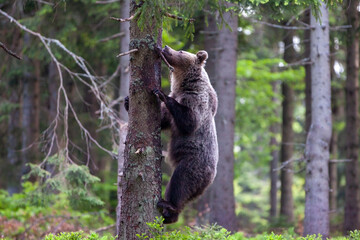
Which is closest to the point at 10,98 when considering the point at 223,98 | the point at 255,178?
the point at 223,98

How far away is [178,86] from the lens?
6.67m

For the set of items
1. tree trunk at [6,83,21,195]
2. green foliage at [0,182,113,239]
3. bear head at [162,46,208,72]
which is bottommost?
green foliage at [0,182,113,239]

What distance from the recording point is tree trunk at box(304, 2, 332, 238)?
346 inches

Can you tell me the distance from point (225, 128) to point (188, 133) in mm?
4429

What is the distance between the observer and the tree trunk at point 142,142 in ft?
16.3

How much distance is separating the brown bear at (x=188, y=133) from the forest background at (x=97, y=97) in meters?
1.08

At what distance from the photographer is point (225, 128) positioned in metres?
10.2

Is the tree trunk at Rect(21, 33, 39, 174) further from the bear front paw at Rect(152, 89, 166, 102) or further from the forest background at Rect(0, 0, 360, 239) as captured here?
the bear front paw at Rect(152, 89, 166, 102)

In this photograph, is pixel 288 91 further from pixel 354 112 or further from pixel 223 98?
pixel 223 98

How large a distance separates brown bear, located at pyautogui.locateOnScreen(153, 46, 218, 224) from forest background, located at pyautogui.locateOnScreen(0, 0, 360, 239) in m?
1.08

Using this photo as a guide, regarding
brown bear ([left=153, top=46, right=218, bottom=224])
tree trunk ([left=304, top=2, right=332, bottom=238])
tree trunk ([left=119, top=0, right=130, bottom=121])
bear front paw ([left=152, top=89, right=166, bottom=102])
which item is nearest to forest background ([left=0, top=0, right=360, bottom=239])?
tree trunk ([left=119, top=0, right=130, bottom=121])

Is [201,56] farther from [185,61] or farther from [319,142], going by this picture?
[319,142]

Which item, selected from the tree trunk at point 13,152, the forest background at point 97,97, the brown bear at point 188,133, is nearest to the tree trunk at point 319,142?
the forest background at point 97,97

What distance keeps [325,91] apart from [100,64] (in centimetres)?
1023
